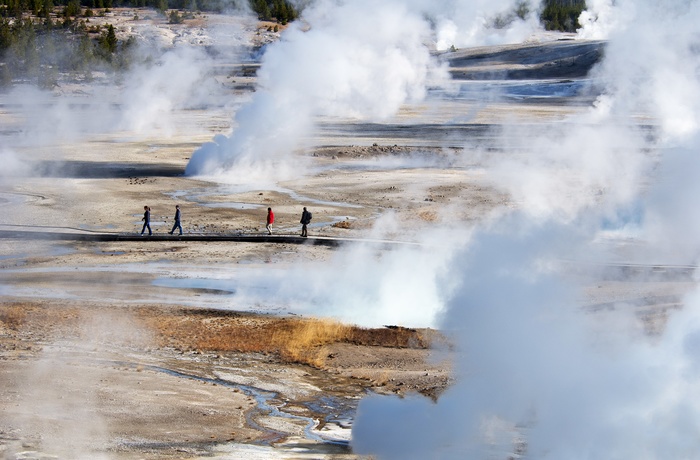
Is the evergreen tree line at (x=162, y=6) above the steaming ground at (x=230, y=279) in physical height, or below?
above

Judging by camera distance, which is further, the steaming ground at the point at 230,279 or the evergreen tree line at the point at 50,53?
the evergreen tree line at the point at 50,53

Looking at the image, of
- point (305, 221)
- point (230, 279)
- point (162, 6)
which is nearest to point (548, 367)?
point (230, 279)

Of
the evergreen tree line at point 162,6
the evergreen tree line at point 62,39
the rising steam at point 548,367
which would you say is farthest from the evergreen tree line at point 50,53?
the rising steam at point 548,367

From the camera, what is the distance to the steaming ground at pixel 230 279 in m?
14.9

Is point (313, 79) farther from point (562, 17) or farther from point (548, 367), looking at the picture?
point (562, 17)

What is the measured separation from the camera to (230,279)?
25.0 metres

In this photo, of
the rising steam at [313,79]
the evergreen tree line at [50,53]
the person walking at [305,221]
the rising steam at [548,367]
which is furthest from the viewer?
the evergreen tree line at [50,53]

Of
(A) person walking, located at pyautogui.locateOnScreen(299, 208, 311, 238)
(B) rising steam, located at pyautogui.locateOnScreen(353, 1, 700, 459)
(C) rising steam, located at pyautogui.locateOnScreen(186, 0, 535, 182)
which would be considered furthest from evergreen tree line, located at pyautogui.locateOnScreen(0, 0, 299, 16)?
(B) rising steam, located at pyautogui.locateOnScreen(353, 1, 700, 459)

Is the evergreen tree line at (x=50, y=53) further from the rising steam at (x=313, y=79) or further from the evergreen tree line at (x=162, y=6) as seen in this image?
the rising steam at (x=313, y=79)

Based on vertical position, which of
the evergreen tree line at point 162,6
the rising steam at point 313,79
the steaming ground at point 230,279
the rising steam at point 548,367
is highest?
the evergreen tree line at point 162,6

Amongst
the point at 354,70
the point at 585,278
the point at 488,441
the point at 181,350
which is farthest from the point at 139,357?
the point at 354,70

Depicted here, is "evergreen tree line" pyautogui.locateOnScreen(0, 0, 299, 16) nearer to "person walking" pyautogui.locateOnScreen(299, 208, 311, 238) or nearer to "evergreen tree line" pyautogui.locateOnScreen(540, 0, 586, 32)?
"evergreen tree line" pyautogui.locateOnScreen(540, 0, 586, 32)

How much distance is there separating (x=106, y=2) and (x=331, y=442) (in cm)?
9014

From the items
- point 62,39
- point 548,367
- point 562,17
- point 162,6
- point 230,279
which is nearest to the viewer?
point 548,367
